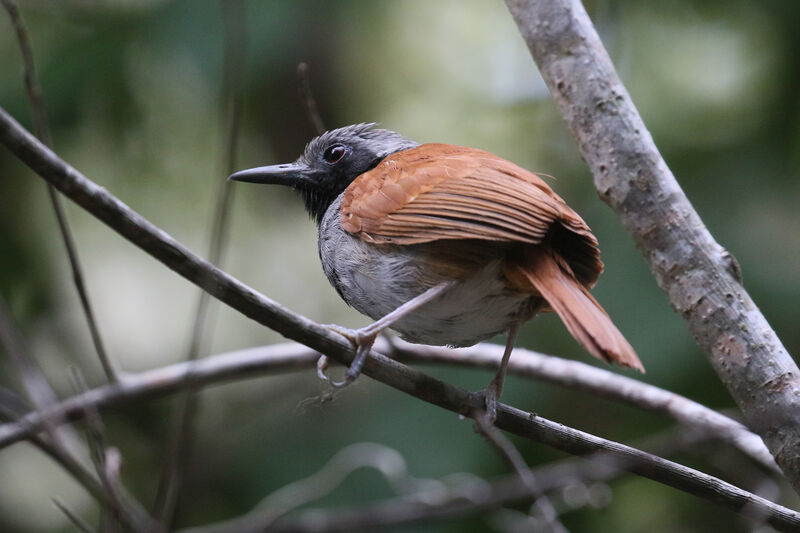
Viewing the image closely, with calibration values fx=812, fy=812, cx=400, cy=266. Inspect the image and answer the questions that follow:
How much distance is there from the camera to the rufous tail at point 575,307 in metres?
1.95

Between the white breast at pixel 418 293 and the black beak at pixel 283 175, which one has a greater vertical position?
the black beak at pixel 283 175

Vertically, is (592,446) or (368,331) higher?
(368,331)

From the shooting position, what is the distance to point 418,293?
2514 mm

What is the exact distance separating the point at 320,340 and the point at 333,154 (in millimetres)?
1508

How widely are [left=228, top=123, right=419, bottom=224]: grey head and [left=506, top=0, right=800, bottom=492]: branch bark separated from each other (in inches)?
33.4

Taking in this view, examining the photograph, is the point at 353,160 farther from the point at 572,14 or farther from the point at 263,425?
the point at 263,425

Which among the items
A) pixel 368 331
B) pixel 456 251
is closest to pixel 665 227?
pixel 456 251

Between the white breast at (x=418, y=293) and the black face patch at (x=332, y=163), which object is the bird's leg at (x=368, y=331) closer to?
the white breast at (x=418, y=293)

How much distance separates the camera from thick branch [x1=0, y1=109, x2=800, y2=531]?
1.58 metres

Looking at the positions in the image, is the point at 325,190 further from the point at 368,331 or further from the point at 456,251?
the point at 368,331

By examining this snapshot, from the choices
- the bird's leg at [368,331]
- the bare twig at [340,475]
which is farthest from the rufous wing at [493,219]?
the bare twig at [340,475]

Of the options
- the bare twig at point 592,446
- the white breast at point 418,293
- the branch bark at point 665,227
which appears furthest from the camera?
the white breast at point 418,293

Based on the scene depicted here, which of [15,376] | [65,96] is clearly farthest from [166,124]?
[15,376]

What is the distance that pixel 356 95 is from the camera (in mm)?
5277
